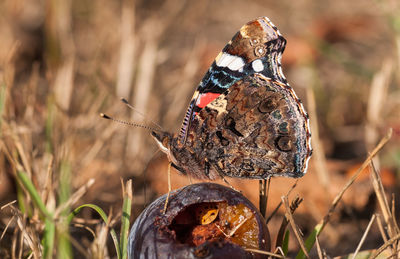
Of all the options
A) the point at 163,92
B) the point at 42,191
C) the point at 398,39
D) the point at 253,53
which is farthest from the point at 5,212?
the point at 398,39

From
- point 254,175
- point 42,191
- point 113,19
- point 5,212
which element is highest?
point 113,19

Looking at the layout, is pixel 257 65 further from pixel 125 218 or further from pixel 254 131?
pixel 125 218

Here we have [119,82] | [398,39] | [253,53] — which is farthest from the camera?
[119,82]

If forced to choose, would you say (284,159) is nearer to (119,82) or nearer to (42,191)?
A: (42,191)

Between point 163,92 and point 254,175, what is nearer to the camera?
point 254,175

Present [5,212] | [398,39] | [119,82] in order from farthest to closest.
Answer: [119,82]
[398,39]
[5,212]

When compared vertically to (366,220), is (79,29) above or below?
above

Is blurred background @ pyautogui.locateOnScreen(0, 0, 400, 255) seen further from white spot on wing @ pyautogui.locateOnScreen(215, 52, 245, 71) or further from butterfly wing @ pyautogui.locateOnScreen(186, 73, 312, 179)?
white spot on wing @ pyautogui.locateOnScreen(215, 52, 245, 71)
